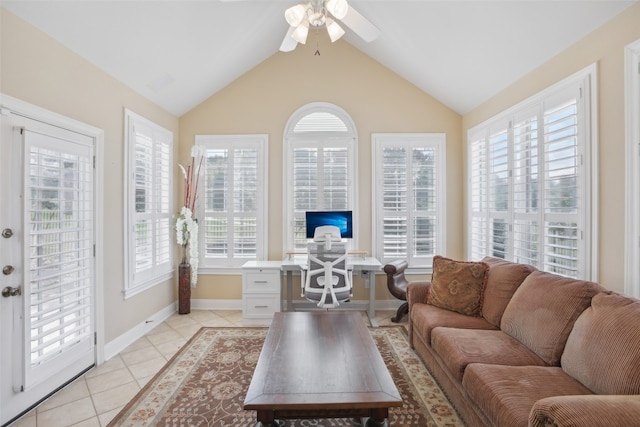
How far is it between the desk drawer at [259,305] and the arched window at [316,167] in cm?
77

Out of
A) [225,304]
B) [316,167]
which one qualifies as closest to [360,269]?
[316,167]

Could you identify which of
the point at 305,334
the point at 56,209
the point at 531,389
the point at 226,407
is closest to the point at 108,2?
the point at 56,209

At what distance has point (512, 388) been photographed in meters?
1.57

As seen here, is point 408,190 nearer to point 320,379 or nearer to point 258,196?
point 258,196

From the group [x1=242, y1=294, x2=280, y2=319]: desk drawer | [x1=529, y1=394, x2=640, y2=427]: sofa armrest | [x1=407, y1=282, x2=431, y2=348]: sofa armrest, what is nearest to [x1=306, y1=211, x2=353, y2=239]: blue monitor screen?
[x1=242, y1=294, x2=280, y2=319]: desk drawer

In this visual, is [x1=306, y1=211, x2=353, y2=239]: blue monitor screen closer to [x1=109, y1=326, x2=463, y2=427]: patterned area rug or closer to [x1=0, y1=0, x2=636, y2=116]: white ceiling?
[x1=109, y1=326, x2=463, y2=427]: patterned area rug

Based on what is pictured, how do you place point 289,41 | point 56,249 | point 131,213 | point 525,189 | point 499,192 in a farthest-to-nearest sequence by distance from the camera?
1. point 499,192
2. point 131,213
3. point 525,189
4. point 289,41
5. point 56,249

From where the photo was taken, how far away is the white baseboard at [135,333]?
9.68 ft

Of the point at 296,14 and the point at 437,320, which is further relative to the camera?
the point at 437,320

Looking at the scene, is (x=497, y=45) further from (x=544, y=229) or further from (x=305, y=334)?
(x=305, y=334)

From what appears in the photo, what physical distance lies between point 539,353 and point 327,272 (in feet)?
6.38

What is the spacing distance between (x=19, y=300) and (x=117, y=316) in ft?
Answer: 3.61

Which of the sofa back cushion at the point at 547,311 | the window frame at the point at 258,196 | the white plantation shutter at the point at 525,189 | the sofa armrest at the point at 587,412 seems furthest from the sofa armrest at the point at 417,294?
the window frame at the point at 258,196

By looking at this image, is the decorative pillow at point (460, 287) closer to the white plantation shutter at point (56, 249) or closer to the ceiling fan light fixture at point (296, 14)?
the ceiling fan light fixture at point (296, 14)
